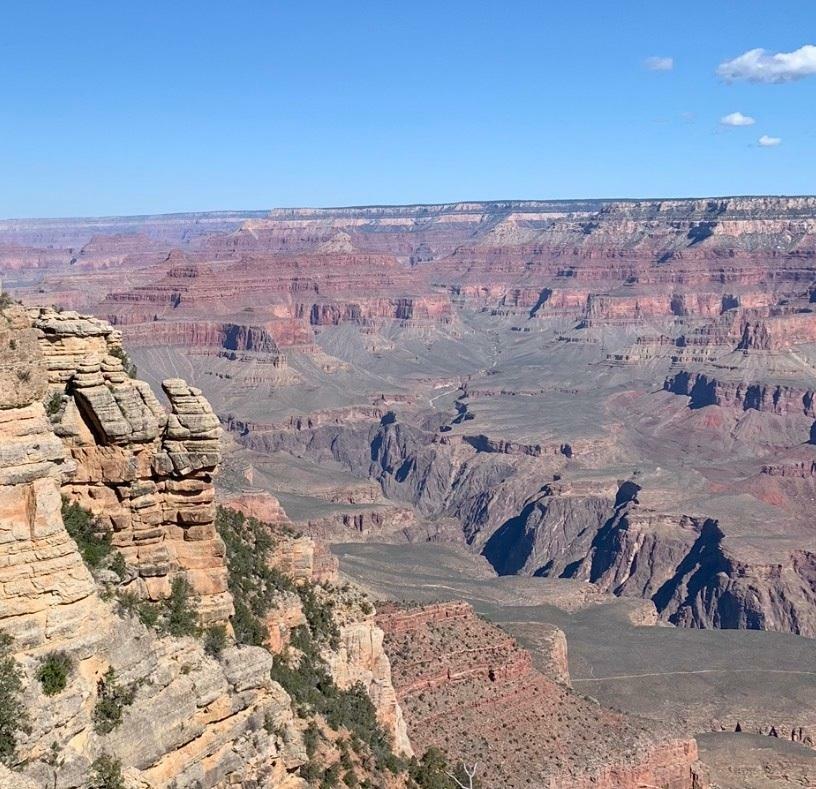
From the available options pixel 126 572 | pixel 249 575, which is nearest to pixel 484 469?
pixel 249 575

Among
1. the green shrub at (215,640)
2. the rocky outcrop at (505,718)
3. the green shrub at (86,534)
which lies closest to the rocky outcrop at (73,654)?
the green shrub at (215,640)

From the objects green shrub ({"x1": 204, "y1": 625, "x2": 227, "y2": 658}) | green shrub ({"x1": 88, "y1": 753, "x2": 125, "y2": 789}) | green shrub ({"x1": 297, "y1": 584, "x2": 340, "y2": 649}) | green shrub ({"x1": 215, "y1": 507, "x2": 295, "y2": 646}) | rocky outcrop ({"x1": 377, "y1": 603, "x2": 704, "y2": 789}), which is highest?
green shrub ({"x1": 204, "y1": 625, "x2": 227, "y2": 658})

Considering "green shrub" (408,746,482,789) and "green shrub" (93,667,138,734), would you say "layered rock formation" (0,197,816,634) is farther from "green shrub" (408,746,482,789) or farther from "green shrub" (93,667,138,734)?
"green shrub" (93,667,138,734)

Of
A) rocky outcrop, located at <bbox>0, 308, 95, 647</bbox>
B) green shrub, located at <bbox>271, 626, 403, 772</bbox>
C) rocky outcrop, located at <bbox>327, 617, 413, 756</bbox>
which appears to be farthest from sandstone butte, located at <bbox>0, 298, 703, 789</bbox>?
rocky outcrop, located at <bbox>327, 617, 413, 756</bbox>

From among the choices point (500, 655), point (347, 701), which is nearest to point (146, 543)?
point (347, 701)

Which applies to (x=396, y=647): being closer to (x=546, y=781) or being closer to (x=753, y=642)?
(x=546, y=781)

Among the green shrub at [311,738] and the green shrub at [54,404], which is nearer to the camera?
the green shrub at [54,404]

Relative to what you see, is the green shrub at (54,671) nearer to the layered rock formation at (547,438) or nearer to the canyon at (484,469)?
the canyon at (484,469)
